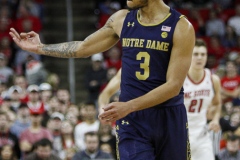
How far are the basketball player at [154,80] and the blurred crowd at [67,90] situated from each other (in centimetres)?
356

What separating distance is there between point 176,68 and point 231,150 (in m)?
6.74

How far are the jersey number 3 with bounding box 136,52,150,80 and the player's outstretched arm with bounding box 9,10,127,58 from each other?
40cm

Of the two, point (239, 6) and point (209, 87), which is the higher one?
point (239, 6)

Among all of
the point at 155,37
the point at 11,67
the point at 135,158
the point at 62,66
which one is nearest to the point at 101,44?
the point at 155,37

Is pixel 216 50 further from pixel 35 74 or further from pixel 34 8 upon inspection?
pixel 34 8

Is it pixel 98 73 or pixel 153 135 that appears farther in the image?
pixel 98 73

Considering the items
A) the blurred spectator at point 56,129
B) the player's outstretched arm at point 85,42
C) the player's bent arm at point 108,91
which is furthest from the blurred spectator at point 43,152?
the player's outstretched arm at point 85,42

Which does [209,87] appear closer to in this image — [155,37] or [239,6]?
[155,37]

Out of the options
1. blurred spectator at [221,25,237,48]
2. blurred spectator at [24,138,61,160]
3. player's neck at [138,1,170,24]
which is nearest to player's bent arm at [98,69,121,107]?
player's neck at [138,1,170,24]

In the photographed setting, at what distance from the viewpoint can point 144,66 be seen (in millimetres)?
5973

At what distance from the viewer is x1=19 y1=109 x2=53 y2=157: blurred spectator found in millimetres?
12680

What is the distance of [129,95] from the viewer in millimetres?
6047

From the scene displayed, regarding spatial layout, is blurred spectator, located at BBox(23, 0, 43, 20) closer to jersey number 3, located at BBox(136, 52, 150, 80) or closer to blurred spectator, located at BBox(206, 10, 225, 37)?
blurred spectator, located at BBox(206, 10, 225, 37)

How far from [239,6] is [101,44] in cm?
1377
